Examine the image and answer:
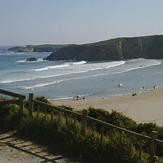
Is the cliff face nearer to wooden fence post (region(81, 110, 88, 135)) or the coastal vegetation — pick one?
the coastal vegetation

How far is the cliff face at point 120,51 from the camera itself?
11788 cm

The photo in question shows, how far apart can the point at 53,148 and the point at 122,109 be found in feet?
66.8

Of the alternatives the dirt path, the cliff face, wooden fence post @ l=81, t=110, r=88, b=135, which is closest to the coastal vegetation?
wooden fence post @ l=81, t=110, r=88, b=135

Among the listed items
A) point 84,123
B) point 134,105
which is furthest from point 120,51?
point 84,123

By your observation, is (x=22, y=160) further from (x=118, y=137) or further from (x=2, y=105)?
(x=2, y=105)

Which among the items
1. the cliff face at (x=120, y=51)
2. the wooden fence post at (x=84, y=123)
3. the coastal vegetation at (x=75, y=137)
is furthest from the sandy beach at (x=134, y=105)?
the cliff face at (x=120, y=51)

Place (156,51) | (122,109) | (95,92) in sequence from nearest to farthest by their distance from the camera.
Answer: (122,109) → (95,92) → (156,51)

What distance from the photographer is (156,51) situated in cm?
11838

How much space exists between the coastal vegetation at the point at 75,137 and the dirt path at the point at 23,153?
0.36m

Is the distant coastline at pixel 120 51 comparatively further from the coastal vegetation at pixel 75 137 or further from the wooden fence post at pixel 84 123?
the wooden fence post at pixel 84 123

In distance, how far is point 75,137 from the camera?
8.63 meters

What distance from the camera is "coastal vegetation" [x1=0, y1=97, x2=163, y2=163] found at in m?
7.80

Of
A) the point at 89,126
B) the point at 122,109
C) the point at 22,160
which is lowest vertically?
the point at 122,109

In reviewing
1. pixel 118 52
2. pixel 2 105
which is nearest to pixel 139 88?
pixel 2 105
